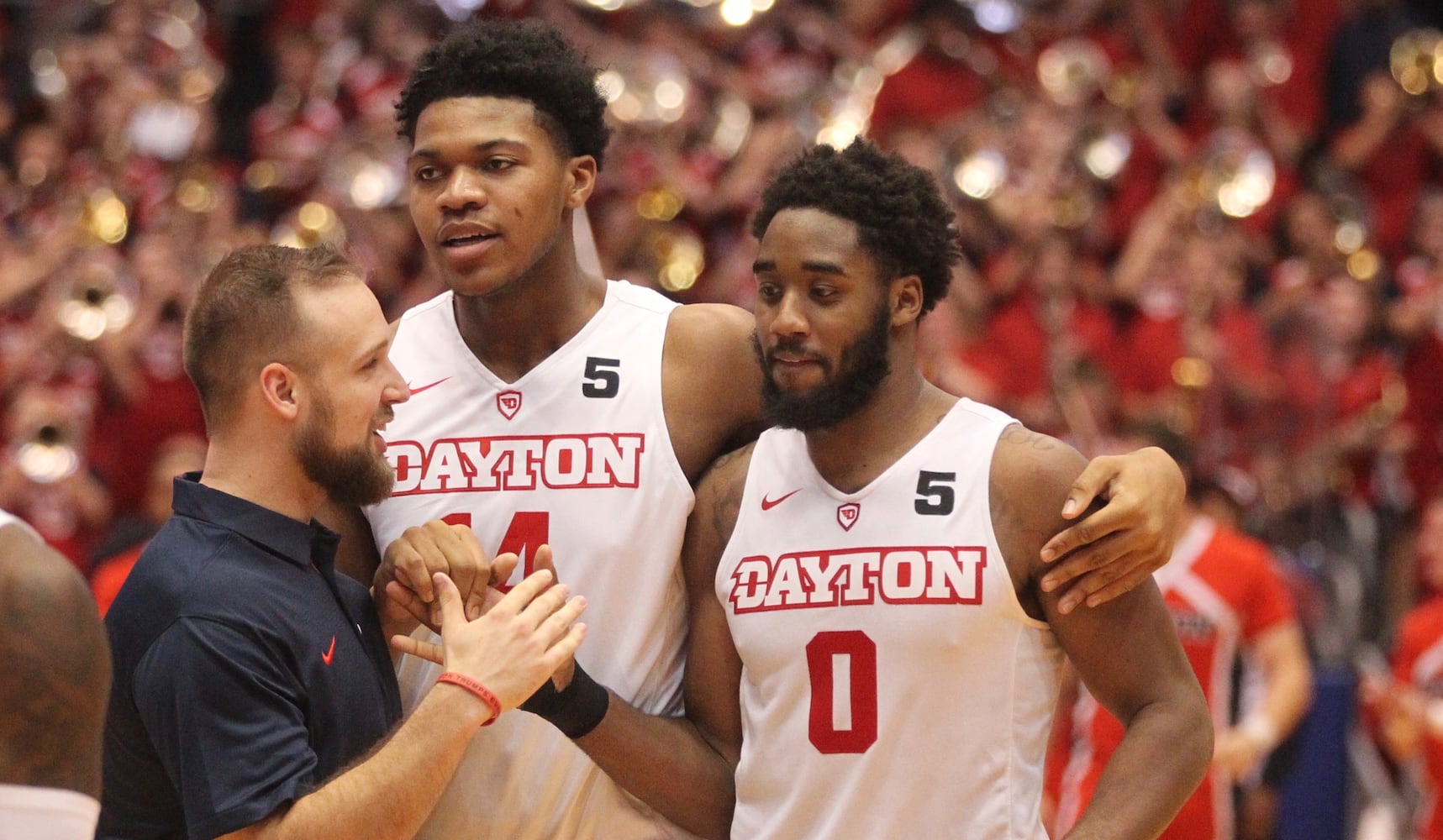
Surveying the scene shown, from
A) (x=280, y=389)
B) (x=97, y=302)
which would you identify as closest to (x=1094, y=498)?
(x=280, y=389)

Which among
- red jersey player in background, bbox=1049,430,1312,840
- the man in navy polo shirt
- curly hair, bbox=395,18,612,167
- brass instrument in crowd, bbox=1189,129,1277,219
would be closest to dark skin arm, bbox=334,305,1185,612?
the man in navy polo shirt

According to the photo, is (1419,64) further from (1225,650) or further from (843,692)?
(843,692)

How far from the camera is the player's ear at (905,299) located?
385cm

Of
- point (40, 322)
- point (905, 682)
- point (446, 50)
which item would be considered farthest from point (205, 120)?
point (905, 682)

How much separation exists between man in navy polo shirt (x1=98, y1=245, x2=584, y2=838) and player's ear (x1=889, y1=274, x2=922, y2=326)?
0.93 meters

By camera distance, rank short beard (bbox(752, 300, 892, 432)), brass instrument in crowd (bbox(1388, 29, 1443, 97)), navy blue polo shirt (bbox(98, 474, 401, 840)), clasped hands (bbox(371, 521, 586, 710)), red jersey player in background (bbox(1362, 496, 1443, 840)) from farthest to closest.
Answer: brass instrument in crowd (bbox(1388, 29, 1443, 97)) < red jersey player in background (bbox(1362, 496, 1443, 840)) < short beard (bbox(752, 300, 892, 432)) < clasped hands (bbox(371, 521, 586, 710)) < navy blue polo shirt (bbox(98, 474, 401, 840))

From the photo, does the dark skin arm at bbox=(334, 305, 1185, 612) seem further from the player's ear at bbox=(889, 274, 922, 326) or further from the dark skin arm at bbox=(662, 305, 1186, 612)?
the player's ear at bbox=(889, 274, 922, 326)

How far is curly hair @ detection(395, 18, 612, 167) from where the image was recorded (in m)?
4.07

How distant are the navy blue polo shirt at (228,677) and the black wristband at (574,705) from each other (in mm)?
306

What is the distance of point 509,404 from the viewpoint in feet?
13.5

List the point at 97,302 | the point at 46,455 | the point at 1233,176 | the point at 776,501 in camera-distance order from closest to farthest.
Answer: the point at 776,501, the point at 46,455, the point at 97,302, the point at 1233,176

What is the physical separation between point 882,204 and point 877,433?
0.48 m

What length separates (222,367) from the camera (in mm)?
3527

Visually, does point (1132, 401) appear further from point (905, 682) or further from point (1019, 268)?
point (905, 682)
